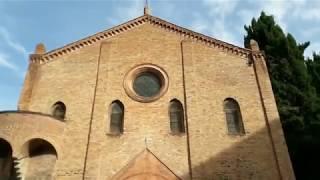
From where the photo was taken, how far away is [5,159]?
12.7 metres

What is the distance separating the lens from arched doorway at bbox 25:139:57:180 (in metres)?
12.3

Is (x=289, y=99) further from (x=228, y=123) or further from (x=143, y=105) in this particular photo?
(x=143, y=105)

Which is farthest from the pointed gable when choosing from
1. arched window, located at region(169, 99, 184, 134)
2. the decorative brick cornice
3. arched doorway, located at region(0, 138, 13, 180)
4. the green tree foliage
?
the green tree foliage

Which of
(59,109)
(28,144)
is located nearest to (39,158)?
(28,144)

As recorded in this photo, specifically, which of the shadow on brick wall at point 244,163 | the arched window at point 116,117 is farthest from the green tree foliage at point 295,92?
the arched window at point 116,117

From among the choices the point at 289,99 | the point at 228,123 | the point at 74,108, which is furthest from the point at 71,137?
the point at 289,99

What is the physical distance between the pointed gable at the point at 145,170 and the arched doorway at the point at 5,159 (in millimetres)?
3779

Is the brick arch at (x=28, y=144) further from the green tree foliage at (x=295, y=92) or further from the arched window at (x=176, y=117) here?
the green tree foliage at (x=295, y=92)

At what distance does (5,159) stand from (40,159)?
1263mm

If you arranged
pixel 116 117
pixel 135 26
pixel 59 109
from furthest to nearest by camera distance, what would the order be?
pixel 135 26
pixel 59 109
pixel 116 117

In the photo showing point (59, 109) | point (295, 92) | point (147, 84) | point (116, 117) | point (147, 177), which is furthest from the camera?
point (295, 92)

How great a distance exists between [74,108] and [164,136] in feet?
12.2

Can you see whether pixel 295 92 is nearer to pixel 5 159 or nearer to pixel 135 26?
pixel 135 26

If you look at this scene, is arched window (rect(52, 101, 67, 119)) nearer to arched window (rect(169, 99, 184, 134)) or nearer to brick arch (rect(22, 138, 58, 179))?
brick arch (rect(22, 138, 58, 179))
